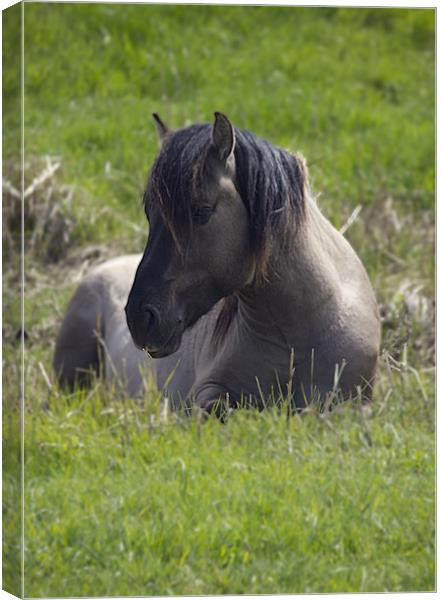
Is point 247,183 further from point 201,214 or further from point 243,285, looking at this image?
point 243,285

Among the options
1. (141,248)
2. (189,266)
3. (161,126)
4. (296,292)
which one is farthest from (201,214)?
(141,248)

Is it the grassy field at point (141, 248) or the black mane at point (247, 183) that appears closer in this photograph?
the grassy field at point (141, 248)

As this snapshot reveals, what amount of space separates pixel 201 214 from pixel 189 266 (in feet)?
0.61

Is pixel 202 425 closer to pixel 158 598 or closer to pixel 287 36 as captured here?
pixel 158 598

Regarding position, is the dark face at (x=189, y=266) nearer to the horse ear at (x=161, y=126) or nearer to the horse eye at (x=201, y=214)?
the horse eye at (x=201, y=214)

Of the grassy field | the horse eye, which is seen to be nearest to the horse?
the horse eye

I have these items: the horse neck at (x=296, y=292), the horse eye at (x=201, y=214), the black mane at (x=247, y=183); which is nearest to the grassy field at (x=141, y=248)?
the horse neck at (x=296, y=292)

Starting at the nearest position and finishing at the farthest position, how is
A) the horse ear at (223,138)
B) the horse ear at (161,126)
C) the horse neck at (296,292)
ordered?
the horse ear at (223,138) → the horse ear at (161,126) → the horse neck at (296,292)

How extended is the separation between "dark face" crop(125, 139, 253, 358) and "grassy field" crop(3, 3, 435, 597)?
32cm

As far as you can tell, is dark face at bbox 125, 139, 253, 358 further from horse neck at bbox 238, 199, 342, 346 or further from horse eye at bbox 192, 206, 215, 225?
horse neck at bbox 238, 199, 342, 346

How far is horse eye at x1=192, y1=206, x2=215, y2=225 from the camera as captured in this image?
466cm

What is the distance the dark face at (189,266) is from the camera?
4.64 metres

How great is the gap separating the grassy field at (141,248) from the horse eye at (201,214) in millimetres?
→ 668

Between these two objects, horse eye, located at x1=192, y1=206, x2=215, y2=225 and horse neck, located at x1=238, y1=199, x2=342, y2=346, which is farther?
horse neck, located at x1=238, y1=199, x2=342, y2=346
